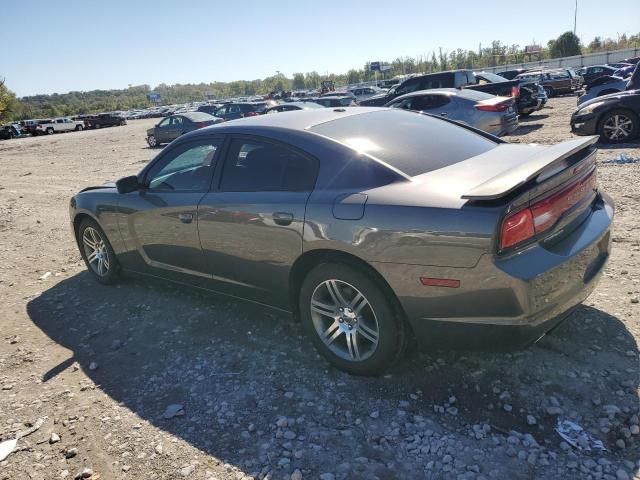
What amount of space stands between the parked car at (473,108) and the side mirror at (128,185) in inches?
329

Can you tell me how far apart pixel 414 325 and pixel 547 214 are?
95 cm

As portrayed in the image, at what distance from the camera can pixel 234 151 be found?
12.5 feet

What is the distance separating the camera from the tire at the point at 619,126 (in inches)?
384

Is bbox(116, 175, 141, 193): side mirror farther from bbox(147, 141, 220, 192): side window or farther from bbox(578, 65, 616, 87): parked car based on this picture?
bbox(578, 65, 616, 87): parked car

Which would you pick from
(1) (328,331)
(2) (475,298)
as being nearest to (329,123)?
(1) (328,331)

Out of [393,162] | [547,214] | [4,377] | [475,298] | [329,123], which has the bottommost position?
[4,377]

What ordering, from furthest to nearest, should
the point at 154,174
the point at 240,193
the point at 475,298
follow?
the point at 154,174 < the point at 240,193 < the point at 475,298

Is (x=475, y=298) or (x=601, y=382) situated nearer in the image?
(x=475, y=298)

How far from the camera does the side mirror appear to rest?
14.9 ft

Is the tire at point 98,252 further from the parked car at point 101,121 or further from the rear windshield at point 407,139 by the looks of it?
the parked car at point 101,121

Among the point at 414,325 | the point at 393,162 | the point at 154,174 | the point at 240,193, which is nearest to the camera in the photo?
the point at 414,325

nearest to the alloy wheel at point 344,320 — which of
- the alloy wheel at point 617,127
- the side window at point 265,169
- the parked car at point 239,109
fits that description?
the side window at point 265,169

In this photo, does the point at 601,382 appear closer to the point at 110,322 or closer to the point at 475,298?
the point at 475,298

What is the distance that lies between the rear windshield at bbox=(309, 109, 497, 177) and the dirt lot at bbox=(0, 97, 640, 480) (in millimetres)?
1318
